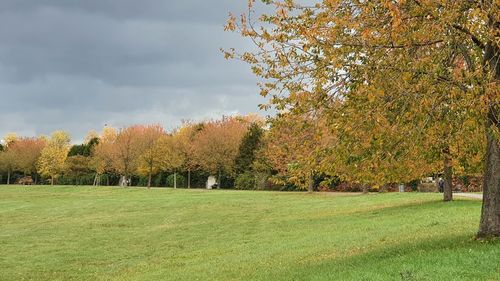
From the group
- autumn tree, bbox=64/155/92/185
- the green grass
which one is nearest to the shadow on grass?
the green grass

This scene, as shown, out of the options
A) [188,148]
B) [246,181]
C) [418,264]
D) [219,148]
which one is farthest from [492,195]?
[188,148]

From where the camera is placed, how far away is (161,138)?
3324 inches

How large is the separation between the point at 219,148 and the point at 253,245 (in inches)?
2204

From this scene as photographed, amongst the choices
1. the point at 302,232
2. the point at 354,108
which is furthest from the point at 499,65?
the point at 302,232

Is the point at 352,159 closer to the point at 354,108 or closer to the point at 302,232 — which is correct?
the point at 354,108

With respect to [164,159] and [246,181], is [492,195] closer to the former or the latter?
[246,181]

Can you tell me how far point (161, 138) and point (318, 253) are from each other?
70.5 meters

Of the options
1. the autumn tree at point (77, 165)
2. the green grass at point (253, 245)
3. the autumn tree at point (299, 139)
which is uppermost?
the autumn tree at point (77, 165)

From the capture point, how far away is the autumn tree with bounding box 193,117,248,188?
76438 millimetres

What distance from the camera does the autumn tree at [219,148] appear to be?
76438 millimetres

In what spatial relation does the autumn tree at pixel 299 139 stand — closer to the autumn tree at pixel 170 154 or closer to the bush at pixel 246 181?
the bush at pixel 246 181

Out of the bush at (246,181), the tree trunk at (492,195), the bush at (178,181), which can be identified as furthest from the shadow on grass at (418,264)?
the bush at (178,181)

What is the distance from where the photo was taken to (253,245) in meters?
21.0

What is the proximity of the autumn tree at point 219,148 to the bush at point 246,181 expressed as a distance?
2.39m
